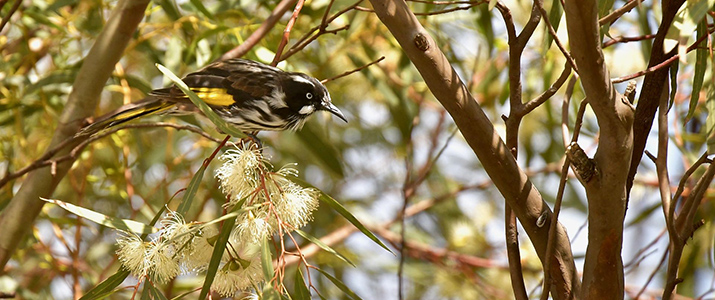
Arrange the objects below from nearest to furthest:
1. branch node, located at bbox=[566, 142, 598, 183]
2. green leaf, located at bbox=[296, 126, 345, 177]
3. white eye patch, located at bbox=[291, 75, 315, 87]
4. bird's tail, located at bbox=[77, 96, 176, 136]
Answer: branch node, located at bbox=[566, 142, 598, 183] → bird's tail, located at bbox=[77, 96, 176, 136] → white eye patch, located at bbox=[291, 75, 315, 87] → green leaf, located at bbox=[296, 126, 345, 177]

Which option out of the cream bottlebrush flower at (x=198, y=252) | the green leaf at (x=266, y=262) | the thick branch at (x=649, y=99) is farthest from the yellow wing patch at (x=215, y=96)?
the thick branch at (x=649, y=99)

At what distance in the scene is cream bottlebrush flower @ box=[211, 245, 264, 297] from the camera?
1362mm

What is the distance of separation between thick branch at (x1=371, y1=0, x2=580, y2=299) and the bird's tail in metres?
0.89

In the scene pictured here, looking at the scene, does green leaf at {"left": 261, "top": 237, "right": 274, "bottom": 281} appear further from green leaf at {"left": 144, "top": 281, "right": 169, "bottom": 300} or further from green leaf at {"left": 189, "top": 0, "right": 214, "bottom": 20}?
green leaf at {"left": 189, "top": 0, "right": 214, "bottom": 20}

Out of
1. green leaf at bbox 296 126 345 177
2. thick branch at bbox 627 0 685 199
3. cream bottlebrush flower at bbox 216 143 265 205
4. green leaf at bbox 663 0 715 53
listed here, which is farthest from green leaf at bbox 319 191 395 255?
green leaf at bbox 296 126 345 177

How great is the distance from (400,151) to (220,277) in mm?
2315

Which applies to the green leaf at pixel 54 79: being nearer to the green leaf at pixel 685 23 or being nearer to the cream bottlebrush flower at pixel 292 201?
the cream bottlebrush flower at pixel 292 201

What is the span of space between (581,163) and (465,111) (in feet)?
0.61

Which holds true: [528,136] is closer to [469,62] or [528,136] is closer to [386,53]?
[469,62]

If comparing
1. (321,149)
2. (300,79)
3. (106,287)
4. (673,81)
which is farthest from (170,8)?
(673,81)

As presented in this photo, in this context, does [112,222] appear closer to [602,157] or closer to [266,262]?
[266,262]

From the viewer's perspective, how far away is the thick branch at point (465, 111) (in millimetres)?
1181

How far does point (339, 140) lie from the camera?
3.62m

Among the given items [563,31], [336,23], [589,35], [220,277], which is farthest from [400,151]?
[589,35]
